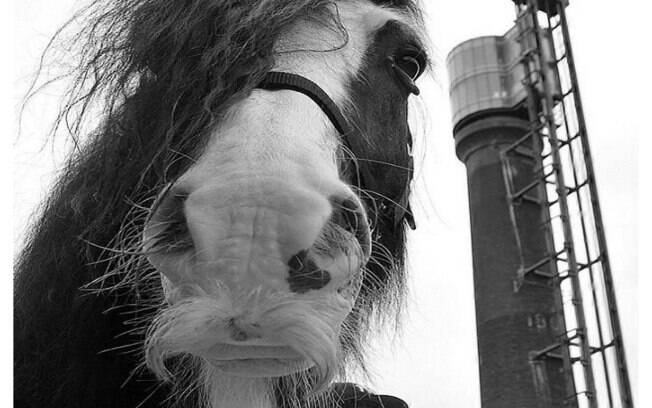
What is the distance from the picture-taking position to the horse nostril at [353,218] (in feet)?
2.36

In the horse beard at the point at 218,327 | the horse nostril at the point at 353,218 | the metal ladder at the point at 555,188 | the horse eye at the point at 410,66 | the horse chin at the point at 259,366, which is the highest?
the metal ladder at the point at 555,188

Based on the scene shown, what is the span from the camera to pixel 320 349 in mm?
689

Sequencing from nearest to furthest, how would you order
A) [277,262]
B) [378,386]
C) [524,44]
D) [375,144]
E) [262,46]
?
[277,262] → [262,46] → [375,144] → [378,386] → [524,44]

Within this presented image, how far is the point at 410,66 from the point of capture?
1.14 m

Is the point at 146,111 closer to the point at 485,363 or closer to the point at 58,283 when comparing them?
the point at 58,283

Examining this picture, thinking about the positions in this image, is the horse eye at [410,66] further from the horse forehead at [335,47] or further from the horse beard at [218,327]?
the horse beard at [218,327]

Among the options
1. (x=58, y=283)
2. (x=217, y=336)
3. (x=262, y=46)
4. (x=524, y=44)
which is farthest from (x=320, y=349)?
(x=524, y=44)

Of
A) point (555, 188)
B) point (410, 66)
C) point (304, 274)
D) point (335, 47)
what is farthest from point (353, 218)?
point (555, 188)

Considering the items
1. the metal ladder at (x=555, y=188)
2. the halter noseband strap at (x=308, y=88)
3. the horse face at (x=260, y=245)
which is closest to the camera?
the horse face at (x=260, y=245)

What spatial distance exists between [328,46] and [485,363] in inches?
396

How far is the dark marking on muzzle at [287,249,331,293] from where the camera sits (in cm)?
67

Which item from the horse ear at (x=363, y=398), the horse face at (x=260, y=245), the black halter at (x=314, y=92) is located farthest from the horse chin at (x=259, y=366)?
the horse ear at (x=363, y=398)

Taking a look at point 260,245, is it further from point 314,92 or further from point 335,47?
point 335,47

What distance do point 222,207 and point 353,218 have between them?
17 cm
